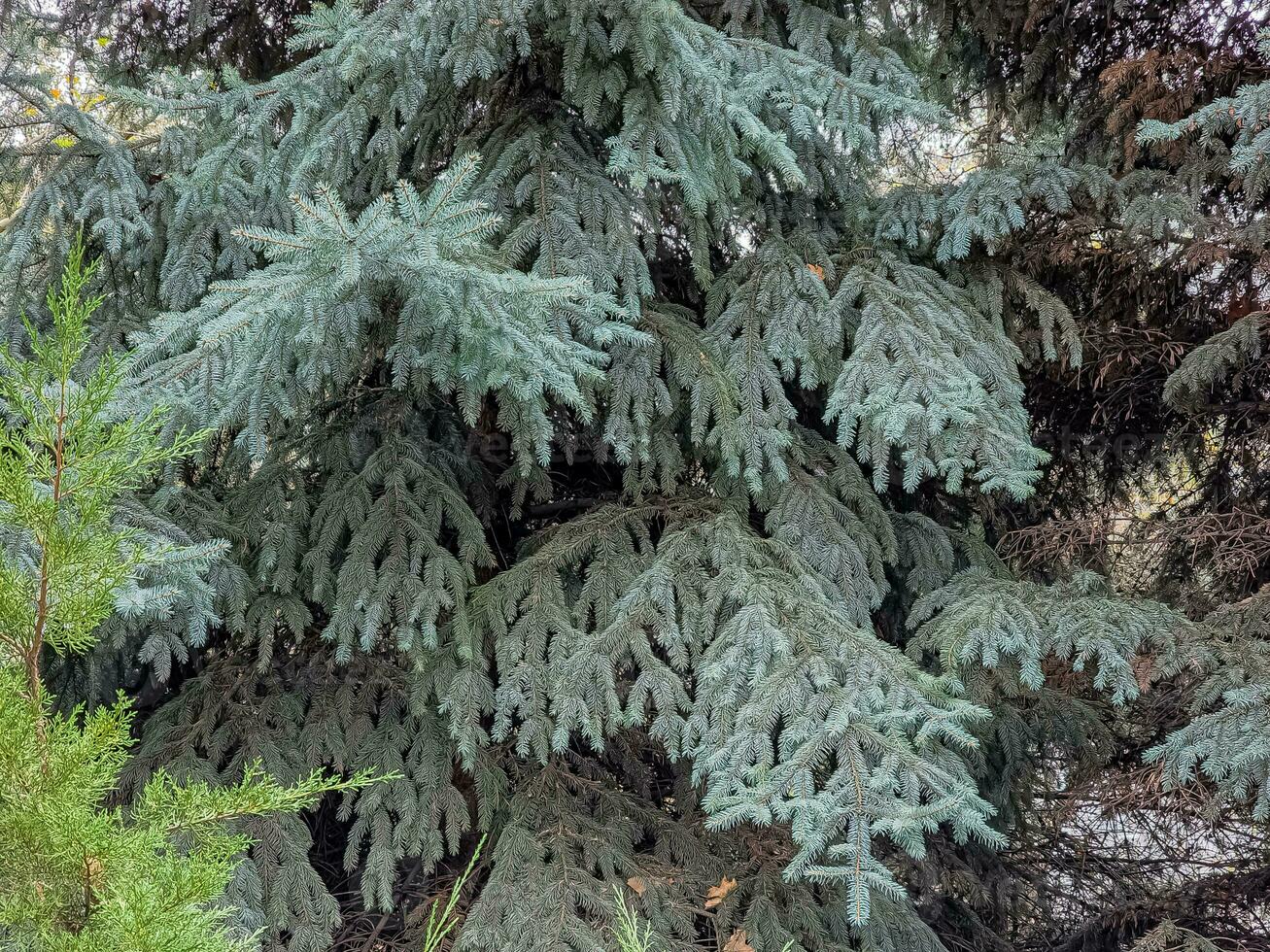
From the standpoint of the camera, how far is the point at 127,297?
3.82m

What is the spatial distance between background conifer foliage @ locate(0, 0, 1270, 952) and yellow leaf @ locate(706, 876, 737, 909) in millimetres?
20

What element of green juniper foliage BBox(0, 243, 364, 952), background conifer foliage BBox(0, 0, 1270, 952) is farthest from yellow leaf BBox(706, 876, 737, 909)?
green juniper foliage BBox(0, 243, 364, 952)

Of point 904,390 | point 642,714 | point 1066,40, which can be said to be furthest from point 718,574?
point 1066,40

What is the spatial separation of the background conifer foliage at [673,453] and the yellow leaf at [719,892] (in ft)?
0.07

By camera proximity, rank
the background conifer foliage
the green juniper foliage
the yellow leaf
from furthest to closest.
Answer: the yellow leaf < the background conifer foliage < the green juniper foliage

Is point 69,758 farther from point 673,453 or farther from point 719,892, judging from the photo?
point 719,892

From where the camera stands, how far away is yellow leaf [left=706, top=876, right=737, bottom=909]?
340 cm

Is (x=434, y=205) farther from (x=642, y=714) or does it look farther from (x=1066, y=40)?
(x=1066, y=40)

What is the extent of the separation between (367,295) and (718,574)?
1.41 m

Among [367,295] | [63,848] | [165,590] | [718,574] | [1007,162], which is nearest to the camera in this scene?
[63,848]

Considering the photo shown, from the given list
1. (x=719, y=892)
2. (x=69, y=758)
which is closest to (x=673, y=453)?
(x=719, y=892)

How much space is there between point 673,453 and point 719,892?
1542 millimetres

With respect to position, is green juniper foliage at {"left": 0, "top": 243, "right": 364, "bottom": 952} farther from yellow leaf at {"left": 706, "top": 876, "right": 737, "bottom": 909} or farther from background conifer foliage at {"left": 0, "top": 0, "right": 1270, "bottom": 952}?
yellow leaf at {"left": 706, "top": 876, "right": 737, "bottom": 909}

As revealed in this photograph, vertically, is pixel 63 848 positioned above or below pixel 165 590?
below
